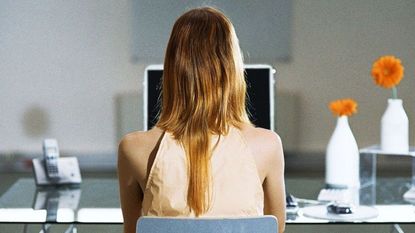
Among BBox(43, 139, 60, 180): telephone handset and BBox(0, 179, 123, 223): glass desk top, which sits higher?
BBox(43, 139, 60, 180): telephone handset

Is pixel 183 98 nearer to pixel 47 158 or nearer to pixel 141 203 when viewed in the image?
pixel 141 203

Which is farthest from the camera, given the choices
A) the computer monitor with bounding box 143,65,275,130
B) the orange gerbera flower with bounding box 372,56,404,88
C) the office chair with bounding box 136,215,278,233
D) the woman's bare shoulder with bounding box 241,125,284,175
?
the computer monitor with bounding box 143,65,275,130

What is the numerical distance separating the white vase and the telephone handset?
4.17ft

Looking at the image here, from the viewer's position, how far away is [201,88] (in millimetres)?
2242

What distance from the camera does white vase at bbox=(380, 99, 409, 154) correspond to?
3.61m

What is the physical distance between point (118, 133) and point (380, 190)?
12.2 ft

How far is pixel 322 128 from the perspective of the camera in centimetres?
696

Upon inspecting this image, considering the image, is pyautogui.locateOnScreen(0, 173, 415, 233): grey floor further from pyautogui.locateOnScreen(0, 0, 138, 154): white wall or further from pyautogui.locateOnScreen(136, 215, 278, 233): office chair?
pyautogui.locateOnScreen(136, 215, 278, 233): office chair

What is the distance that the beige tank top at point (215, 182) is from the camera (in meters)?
2.19

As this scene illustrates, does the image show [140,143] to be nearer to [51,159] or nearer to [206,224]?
[206,224]

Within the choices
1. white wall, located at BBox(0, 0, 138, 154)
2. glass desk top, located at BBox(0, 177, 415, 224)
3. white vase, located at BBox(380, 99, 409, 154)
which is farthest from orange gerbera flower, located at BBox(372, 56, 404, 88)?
white wall, located at BBox(0, 0, 138, 154)

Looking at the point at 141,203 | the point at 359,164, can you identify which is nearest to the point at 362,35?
the point at 359,164

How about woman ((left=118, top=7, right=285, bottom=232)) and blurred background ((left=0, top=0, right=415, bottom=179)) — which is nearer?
woman ((left=118, top=7, right=285, bottom=232))

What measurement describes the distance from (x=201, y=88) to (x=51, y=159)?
1.56m
